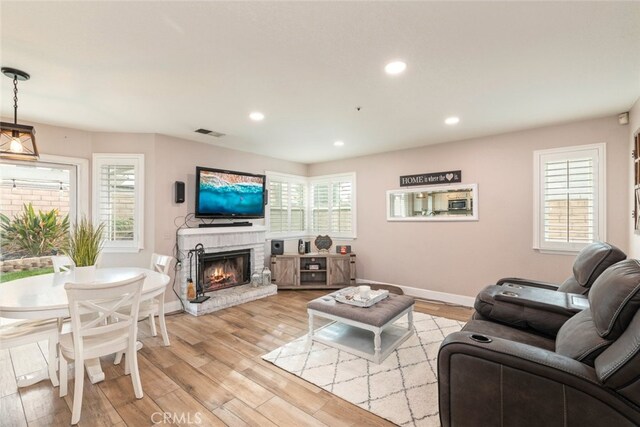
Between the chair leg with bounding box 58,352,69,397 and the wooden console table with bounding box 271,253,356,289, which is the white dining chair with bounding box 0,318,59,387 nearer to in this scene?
the chair leg with bounding box 58,352,69,397

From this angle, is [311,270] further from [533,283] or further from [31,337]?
[31,337]

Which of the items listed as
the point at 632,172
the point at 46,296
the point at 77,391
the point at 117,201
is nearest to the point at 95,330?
the point at 77,391

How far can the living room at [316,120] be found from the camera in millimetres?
1715

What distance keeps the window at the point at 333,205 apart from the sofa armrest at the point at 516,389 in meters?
4.07

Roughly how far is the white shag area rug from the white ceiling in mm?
2565

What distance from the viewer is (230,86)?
→ 2.52 meters

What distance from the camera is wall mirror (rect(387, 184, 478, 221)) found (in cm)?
429

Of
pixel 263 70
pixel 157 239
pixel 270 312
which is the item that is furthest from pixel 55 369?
pixel 263 70

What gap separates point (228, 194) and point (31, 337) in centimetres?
287

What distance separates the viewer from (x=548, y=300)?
2080 millimetres

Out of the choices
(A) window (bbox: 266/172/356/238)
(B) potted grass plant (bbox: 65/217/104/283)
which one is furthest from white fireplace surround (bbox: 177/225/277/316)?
(B) potted grass plant (bbox: 65/217/104/283)

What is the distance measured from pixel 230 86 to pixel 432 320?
3.61 metres

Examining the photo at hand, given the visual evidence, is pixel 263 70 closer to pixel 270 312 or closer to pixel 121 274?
pixel 121 274

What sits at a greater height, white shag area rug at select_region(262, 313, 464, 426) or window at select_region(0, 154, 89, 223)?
window at select_region(0, 154, 89, 223)
